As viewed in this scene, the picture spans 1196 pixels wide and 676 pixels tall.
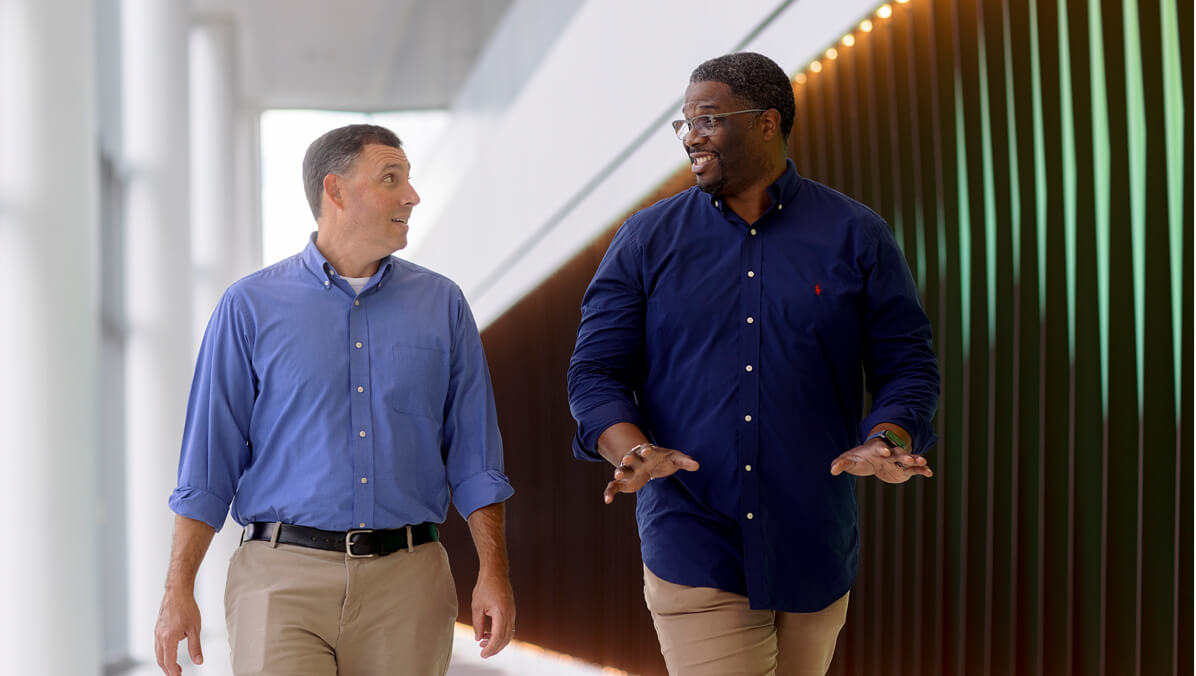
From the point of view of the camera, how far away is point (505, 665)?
294 inches

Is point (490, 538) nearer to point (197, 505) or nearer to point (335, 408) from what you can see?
point (335, 408)

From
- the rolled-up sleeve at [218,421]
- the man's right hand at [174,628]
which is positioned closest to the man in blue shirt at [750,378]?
the rolled-up sleeve at [218,421]

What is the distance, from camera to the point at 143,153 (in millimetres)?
8555

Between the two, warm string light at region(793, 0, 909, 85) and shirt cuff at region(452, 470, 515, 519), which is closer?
shirt cuff at region(452, 470, 515, 519)

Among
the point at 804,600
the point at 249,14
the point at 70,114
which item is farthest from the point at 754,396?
the point at 249,14

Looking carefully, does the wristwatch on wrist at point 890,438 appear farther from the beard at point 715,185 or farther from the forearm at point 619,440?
the beard at point 715,185

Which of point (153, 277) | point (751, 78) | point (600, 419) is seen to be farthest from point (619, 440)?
point (153, 277)

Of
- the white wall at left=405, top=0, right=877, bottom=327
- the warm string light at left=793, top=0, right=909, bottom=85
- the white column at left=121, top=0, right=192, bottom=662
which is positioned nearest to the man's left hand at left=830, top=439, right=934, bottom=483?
the warm string light at left=793, top=0, right=909, bottom=85

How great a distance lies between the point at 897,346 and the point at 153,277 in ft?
24.0

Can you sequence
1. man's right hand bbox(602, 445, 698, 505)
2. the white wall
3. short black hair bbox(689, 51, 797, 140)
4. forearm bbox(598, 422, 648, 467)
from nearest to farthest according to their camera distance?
man's right hand bbox(602, 445, 698, 505) < forearm bbox(598, 422, 648, 467) < short black hair bbox(689, 51, 797, 140) < the white wall

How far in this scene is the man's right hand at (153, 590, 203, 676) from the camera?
228 centimetres

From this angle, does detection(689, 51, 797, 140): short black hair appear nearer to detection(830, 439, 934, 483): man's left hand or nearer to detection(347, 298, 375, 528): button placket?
detection(830, 439, 934, 483): man's left hand

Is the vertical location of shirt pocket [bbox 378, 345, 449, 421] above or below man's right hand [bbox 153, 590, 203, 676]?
above

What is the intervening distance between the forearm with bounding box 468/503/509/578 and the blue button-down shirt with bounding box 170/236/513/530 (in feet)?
0.08
